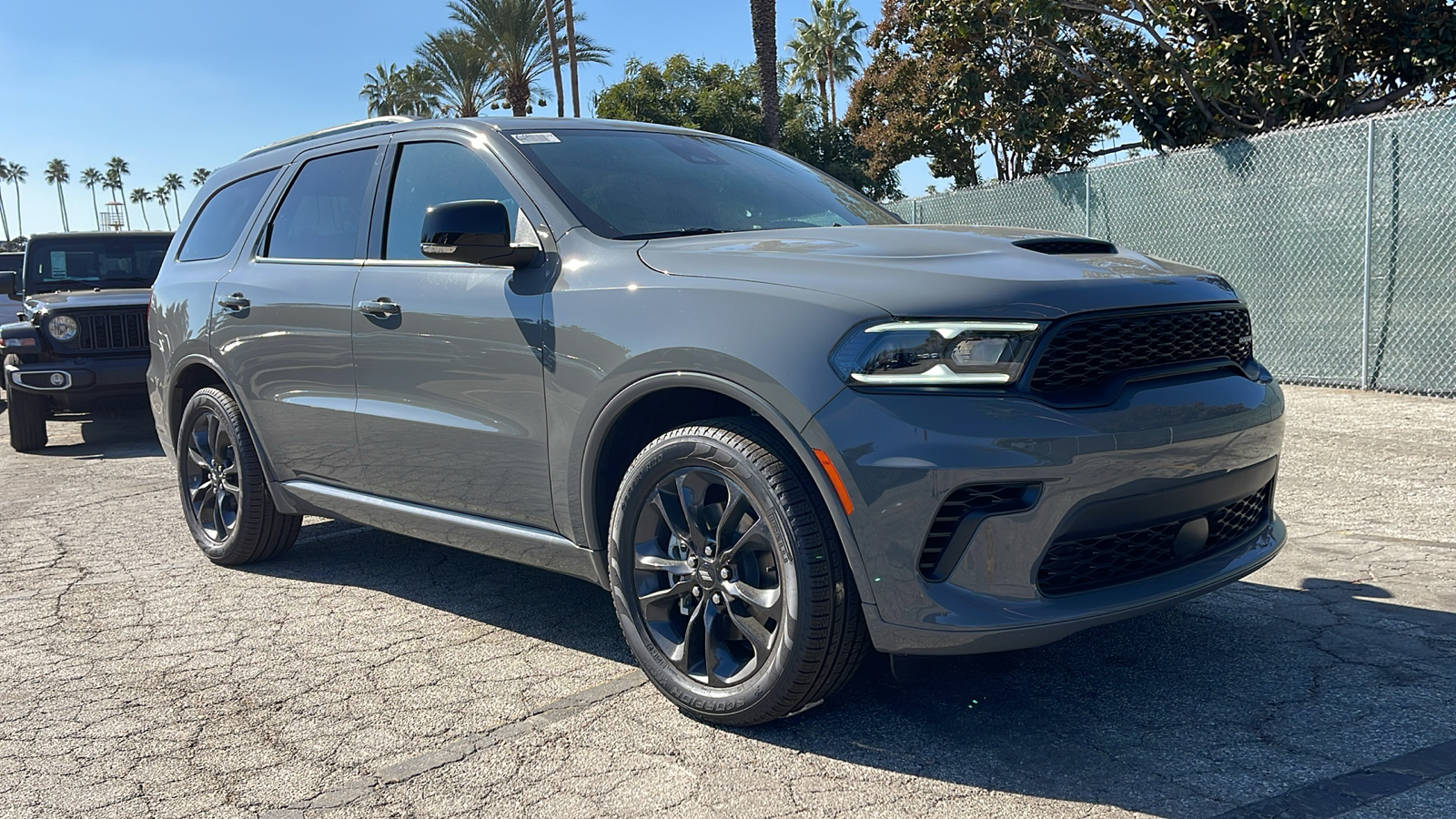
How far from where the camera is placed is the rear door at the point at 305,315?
4398mm

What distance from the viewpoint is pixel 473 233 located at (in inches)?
139

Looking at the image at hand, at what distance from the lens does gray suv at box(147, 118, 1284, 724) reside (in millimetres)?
2764

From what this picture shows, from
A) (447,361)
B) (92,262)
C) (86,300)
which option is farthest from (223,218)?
(92,262)

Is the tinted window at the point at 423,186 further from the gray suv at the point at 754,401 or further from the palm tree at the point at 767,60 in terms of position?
the palm tree at the point at 767,60

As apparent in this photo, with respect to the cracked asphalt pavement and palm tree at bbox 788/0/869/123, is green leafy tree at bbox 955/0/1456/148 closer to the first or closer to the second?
the cracked asphalt pavement

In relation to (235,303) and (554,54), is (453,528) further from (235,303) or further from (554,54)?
(554,54)

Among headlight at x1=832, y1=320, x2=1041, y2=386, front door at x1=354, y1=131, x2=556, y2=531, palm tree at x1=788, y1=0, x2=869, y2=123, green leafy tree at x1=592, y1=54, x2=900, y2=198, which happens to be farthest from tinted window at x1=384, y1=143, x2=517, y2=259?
palm tree at x1=788, y1=0, x2=869, y2=123

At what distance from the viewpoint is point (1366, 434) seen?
7445mm

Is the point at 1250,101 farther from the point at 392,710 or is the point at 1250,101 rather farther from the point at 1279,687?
the point at 392,710

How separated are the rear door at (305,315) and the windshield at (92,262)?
276 inches

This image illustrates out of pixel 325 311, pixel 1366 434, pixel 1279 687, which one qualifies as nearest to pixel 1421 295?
pixel 1366 434

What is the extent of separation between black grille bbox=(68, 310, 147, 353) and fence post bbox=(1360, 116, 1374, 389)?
9929 mm

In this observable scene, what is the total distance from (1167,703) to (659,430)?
1.64 meters

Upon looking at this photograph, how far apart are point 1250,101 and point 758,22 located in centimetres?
881
